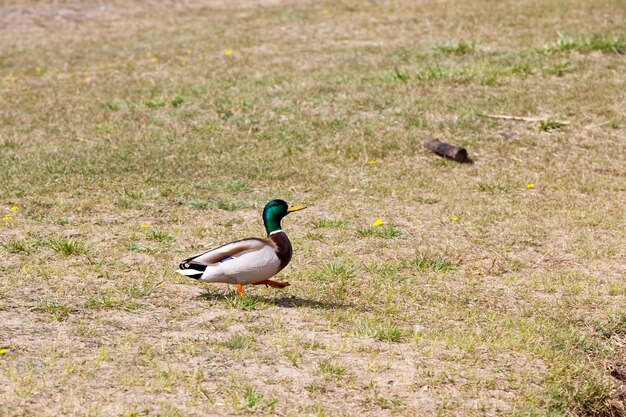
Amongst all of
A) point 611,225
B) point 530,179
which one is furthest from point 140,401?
point 530,179

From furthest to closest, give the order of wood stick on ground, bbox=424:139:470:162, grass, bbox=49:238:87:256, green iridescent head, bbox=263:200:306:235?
1. wood stick on ground, bbox=424:139:470:162
2. grass, bbox=49:238:87:256
3. green iridescent head, bbox=263:200:306:235

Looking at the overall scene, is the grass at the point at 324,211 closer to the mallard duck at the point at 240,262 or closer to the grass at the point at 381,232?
the grass at the point at 381,232

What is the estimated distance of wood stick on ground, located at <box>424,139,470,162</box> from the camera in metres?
11.1

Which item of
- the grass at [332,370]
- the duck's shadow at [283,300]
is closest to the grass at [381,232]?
the duck's shadow at [283,300]

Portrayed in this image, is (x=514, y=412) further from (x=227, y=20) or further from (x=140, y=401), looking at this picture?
(x=227, y=20)

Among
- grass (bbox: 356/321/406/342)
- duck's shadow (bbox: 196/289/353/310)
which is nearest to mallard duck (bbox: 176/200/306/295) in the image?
duck's shadow (bbox: 196/289/353/310)

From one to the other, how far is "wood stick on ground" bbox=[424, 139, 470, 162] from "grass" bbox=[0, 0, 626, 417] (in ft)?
0.37

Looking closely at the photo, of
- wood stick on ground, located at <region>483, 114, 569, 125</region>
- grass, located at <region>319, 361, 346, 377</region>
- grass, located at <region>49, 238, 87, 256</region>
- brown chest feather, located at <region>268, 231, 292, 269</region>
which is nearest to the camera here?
grass, located at <region>319, 361, 346, 377</region>

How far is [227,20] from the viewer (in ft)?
60.4

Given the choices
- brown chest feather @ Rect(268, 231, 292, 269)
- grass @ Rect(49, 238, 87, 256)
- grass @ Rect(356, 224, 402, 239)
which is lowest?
grass @ Rect(356, 224, 402, 239)

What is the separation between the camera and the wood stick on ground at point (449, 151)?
11055 millimetres

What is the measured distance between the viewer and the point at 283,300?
7.19 metres

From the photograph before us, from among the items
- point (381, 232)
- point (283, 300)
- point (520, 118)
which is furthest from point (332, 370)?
point (520, 118)

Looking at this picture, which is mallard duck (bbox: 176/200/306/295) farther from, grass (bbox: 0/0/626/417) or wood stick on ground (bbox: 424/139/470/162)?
wood stick on ground (bbox: 424/139/470/162)
